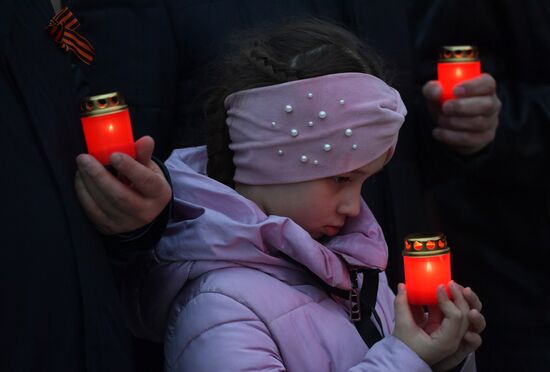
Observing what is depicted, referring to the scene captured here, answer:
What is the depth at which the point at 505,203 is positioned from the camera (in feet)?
10.4

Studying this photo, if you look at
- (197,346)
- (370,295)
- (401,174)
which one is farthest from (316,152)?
(401,174)

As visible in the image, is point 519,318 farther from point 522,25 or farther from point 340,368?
point 340,368

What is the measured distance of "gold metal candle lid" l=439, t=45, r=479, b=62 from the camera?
252 centimetres

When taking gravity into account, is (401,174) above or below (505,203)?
above

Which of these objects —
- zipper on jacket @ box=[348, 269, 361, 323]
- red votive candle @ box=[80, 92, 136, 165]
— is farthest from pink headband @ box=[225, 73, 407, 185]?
red votive candle @ box=[80, 92, 136, 165]

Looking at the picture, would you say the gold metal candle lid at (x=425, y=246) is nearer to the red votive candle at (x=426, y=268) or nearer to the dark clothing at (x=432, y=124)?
the red votive candle at (x=426, y=268)

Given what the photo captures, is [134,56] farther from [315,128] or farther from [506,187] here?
[506,187]

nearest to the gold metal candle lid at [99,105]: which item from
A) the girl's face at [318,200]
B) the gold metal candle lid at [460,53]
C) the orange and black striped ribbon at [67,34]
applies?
the orange and black striped ribbon at [67,34]

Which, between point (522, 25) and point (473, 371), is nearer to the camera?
point (473, 371)

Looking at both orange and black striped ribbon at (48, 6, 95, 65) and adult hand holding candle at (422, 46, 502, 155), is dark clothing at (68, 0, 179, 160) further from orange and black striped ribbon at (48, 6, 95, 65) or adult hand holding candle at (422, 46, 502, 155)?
adult hand holding candle at (422, 46, 502, 155)

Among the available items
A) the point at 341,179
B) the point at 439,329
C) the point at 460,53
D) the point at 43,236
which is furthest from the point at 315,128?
the point at 43,236

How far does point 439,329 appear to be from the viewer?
80.0 inches

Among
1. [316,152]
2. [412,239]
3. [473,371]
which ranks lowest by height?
[473,371]

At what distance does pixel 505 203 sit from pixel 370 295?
1.10 meters
